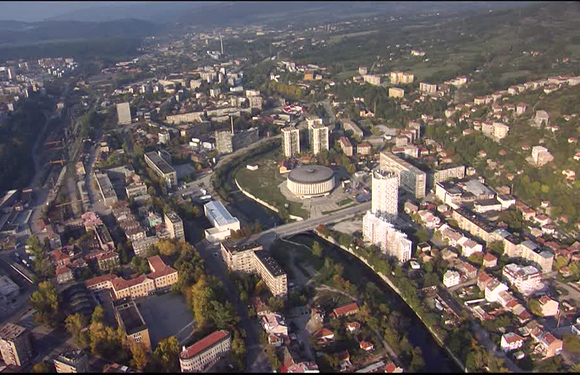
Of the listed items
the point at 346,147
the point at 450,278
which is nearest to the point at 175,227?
the point at 450,278

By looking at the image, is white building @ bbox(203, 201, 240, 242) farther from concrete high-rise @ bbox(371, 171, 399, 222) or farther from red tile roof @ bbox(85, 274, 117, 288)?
concrete high-rise @ bbox(371, 171, 399, 222)

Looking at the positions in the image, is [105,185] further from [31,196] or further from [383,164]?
[383,164]

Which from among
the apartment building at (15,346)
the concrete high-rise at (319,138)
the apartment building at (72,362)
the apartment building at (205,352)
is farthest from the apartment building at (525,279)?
the concrete high-rise at (319,138)

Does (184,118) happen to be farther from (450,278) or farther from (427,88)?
(450,278)

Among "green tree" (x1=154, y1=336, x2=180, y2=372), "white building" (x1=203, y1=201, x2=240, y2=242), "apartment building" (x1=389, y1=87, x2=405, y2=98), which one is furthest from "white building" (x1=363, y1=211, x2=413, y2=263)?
"apartment building" (x1=389, y1=87, x2=405, y2=98)

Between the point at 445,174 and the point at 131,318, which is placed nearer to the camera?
the point at 131,318

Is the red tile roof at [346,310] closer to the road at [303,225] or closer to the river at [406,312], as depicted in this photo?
the river at [406,312]

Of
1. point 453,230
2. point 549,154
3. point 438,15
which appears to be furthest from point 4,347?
point 438,15
